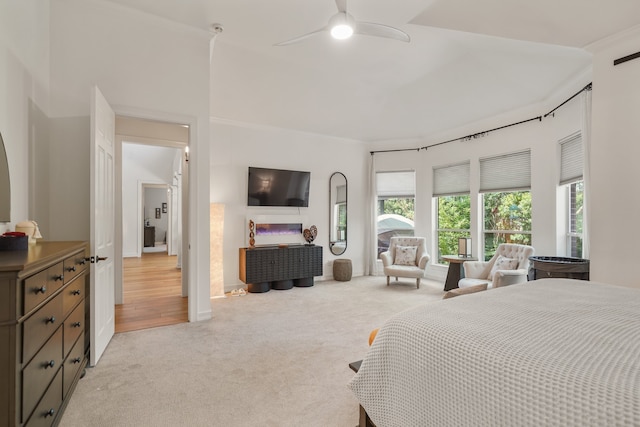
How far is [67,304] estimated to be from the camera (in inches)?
75.2

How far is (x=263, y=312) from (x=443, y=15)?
3751 mm

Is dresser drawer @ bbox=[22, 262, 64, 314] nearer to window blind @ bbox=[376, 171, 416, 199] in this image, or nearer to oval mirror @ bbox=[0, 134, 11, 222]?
oval mirror @ bbox=[0, 134, 11, 222]

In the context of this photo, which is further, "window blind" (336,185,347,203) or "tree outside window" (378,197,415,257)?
"tree outside window" (378,197,415,257)

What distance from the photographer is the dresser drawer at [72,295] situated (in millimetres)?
1867

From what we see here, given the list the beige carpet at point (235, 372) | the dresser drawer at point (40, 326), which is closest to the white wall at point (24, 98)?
the dresser drawer at point (40, 326)

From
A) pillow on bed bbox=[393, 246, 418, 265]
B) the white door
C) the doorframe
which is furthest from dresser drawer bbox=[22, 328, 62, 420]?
pillow on bed bbox=[393, 246, 418, 265]

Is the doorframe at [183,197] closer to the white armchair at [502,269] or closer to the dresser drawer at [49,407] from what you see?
the dresser drawer at [49,407]

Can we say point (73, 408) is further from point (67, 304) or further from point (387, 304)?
point (387, 304)

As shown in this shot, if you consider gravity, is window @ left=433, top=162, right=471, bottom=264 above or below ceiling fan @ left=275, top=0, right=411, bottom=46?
below

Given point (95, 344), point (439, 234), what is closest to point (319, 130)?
point (439, 234)

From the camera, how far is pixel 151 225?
11773 millimetres

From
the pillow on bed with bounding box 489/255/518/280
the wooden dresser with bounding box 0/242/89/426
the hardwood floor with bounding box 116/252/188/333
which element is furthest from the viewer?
the pillow on bed with bounding box 489/255/518/280

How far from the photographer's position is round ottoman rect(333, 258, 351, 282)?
6.09 m

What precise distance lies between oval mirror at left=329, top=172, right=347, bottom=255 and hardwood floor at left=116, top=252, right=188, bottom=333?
2904 millimetres
